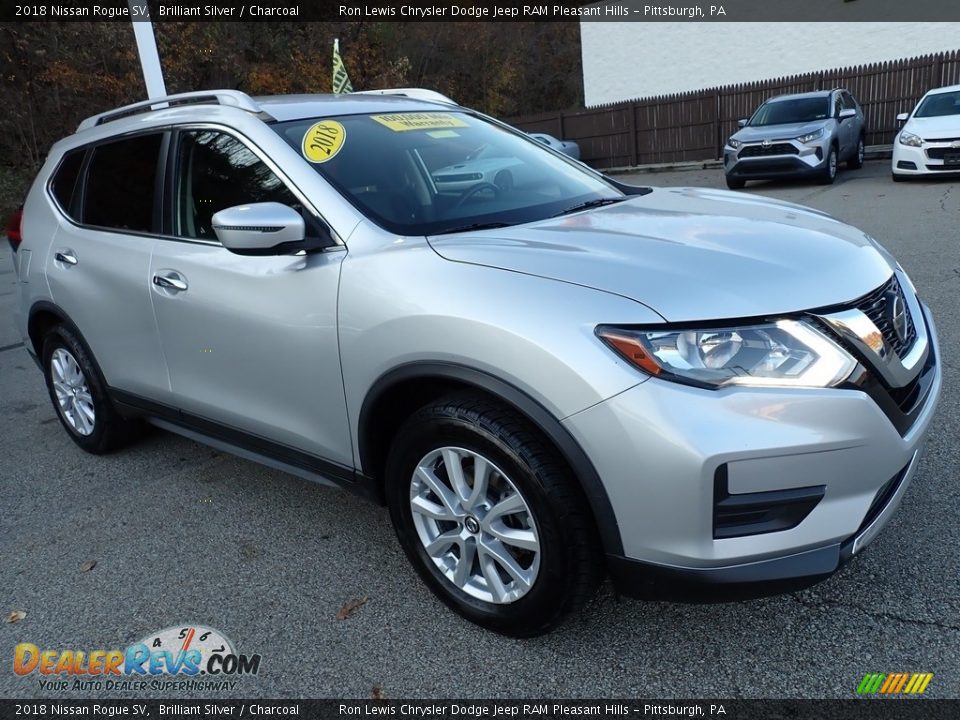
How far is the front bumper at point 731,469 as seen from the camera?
74.7 inches

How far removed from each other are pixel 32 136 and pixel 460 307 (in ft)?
78.5

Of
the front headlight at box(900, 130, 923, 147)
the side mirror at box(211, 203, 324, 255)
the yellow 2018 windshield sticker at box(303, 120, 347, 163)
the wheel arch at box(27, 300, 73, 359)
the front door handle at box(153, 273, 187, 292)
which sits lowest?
the front headlight at box(900, 130, 923, 147)

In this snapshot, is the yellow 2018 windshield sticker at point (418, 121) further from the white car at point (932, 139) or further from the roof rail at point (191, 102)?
the white car at point (932, 139)

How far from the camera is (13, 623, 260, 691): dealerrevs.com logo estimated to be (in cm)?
243

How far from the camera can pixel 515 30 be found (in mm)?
39406

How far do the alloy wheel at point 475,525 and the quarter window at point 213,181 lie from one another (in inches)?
43.6

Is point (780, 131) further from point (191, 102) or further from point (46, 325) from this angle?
point (46, 325)

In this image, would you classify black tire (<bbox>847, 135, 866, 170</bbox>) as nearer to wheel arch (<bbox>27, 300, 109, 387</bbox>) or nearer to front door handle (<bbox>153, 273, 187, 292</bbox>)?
wheel arch (<bbox>27, 300, 109, 387</bbox>)

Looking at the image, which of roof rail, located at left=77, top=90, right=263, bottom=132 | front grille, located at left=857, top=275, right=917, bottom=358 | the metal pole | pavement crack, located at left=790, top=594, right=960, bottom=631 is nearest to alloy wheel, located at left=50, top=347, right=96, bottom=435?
roof rail, located at left=77, top=90, right=263, bottom=132

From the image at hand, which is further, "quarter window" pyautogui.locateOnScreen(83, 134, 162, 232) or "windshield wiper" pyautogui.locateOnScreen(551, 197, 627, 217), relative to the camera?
"quarter window" pyautogui.locateOnScreen(83, 134, 162, 232)

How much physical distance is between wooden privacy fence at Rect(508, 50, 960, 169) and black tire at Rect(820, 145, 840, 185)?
6064 millimetres

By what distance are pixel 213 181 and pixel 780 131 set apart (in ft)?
41.3

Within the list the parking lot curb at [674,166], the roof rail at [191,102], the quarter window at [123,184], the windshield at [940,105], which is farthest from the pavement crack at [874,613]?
the parking lot curb at [674,166]

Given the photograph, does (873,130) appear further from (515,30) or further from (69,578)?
(515,30)
